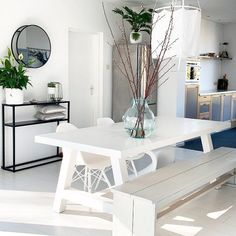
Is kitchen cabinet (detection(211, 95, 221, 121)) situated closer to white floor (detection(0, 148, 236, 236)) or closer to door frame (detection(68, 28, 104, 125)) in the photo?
door frame (detection(68, 28, 104, 125))

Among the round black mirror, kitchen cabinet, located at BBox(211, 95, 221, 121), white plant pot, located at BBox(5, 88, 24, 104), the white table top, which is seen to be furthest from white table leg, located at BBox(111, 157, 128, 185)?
kitchen cabinet, located at BBox(211, 95, 221, 121)

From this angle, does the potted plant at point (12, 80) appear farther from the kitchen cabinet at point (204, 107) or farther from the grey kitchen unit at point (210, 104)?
the kitchen cabinet at point (204, 107)

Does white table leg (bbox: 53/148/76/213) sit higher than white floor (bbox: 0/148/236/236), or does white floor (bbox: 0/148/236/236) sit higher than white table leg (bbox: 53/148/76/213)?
white table leg (bbox: 53/148/76/213)

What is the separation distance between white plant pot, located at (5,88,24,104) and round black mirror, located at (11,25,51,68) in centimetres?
50

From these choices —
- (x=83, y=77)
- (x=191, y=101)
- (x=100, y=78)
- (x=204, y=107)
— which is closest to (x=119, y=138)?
(x=83, y=77)

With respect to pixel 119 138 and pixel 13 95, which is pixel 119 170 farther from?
pixel 13 95

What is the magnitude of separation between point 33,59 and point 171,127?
2508 mm

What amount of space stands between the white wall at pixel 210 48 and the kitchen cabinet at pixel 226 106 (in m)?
0.66

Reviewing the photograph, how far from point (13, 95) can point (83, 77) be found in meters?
1.69

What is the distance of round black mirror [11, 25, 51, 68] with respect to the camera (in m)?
4.91

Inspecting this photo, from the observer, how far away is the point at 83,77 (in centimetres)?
614

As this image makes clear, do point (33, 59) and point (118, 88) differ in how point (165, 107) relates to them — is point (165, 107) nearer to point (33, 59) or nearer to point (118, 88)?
point (118, 88)

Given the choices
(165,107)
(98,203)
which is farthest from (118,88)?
(98,203)

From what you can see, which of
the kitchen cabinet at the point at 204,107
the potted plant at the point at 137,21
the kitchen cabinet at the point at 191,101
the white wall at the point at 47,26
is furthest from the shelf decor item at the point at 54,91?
the kitchen cabinet at the point at 204,107
